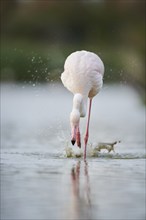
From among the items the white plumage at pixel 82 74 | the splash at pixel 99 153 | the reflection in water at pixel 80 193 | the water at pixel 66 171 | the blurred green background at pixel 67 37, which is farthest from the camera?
the blurred green background at pixel 67 37

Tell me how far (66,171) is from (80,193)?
1.53m

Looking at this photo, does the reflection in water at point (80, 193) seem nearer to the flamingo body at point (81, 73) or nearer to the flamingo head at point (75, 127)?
the flamingo head at point (75, 127)

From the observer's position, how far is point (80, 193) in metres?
9.89

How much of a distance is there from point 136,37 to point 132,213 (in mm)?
20972

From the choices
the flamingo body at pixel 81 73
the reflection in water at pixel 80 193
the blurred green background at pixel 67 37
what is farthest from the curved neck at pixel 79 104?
the blurred green background at pixel 67 37

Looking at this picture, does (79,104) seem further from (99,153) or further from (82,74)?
(99,153)

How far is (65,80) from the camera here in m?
13.5

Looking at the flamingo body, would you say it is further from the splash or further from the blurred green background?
the blurred green background

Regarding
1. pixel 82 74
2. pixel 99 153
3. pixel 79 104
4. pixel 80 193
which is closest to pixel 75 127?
pixel 79 104

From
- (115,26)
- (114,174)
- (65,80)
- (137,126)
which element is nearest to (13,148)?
(65,80)

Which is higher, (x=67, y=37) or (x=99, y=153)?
(x=67, y=37)

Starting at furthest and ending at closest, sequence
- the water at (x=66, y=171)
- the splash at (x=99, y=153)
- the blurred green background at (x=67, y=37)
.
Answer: the blurred green background at (x=67, y=37)
the splash at (x=99, y=153)
the water at (x=66, y=171)

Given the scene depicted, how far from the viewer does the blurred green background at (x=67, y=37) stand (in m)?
29.5

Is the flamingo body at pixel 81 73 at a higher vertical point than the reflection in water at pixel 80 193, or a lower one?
higher
